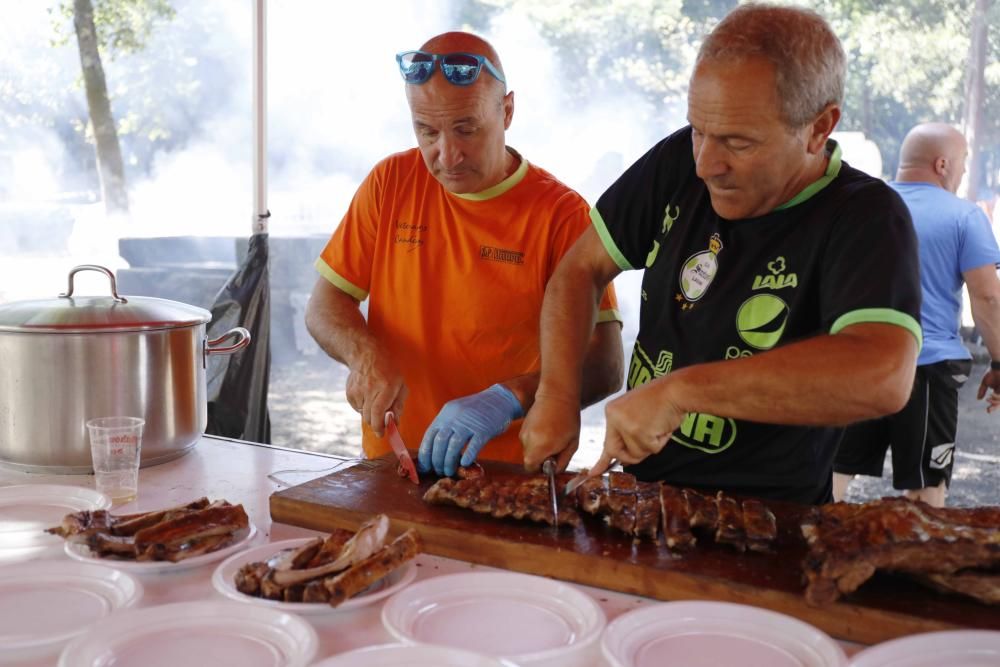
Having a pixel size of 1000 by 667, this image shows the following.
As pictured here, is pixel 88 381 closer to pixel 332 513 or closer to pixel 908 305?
pixel 332 513

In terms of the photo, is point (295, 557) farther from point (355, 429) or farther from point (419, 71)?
point (355, 429)

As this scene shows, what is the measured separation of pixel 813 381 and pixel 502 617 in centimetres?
85

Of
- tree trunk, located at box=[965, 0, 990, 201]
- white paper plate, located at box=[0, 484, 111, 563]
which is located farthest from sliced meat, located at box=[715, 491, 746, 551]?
tree trunk, located at box=[965, 0, 990, 201]

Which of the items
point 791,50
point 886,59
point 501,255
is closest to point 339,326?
point 501,255

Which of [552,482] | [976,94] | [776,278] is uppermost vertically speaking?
[976,94]

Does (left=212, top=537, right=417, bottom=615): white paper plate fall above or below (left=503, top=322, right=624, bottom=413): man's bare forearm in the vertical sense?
below

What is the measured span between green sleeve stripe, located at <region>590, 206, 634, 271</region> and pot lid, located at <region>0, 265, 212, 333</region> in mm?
1228

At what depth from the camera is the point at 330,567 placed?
179cm

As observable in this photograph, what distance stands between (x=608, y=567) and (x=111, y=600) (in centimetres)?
97

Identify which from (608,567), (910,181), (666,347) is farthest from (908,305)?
(910,181)

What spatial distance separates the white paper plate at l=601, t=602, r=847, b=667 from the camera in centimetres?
157

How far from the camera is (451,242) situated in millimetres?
3246

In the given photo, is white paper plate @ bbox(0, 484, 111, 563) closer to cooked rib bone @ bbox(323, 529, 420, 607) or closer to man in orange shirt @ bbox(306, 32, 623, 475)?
cooked rib bone @ bbox(323, 529, 420, 607)

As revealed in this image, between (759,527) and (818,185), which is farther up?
(818,185)
